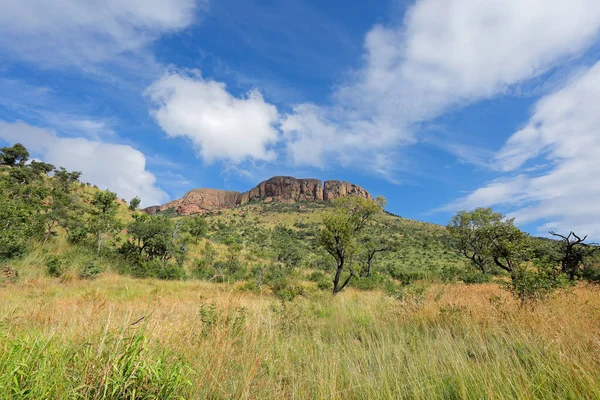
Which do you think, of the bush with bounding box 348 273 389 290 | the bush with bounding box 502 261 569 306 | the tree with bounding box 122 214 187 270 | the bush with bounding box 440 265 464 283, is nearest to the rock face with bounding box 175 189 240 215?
the tree with bounding box 122 214 187 270

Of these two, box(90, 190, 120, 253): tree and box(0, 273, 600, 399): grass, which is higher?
box(90, 190, 120, 253): tree

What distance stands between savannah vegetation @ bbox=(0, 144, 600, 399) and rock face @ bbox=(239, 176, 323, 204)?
414ft

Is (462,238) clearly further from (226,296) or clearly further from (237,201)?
(237,201)

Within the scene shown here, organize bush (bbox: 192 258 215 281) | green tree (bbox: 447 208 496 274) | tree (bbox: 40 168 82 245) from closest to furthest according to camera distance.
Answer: tree (bbox: 40 168 82 245)
bush (bbox: 192 258 215 281)
green tree (bbox: 447 208 496 274)

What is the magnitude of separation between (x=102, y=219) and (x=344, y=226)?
16.6m

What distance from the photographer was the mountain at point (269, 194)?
476 ft

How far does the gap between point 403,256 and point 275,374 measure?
39085 millimetres

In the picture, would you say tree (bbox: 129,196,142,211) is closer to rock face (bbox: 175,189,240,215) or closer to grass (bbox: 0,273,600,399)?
grass (bbox: 0,273,600,399)

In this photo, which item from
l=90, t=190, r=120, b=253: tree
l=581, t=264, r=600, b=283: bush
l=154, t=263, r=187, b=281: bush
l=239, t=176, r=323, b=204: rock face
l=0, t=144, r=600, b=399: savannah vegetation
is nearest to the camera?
l=0, t=144, r=600, b=399: savannah vegetation

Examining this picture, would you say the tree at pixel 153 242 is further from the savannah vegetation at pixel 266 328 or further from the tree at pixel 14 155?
the tree at pixel 14 155

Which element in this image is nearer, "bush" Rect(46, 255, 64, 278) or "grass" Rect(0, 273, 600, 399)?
"grass" Rect(0, 273, 600, 399)

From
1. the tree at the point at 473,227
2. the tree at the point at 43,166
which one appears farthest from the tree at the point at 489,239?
the tree at the point at 43,166

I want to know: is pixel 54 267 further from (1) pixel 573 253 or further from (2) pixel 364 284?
(1) pixel 573 253

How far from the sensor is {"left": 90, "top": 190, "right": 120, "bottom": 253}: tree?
17.7 m
